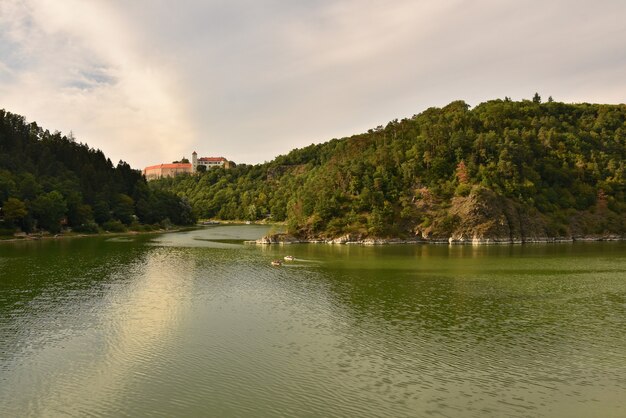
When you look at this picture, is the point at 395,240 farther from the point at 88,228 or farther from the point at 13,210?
the point at 13,210

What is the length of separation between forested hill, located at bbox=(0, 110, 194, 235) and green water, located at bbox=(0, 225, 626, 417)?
6898cm

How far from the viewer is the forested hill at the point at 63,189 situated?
127 metres

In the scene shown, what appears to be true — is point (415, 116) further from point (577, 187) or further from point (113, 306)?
point (113, 306)

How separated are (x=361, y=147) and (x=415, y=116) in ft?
116

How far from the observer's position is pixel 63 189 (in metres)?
143

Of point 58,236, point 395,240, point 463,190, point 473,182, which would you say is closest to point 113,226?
point 58,236

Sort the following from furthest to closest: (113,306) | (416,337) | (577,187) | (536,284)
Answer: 1. (577,187)
2. (536,284)
3. (113,306)
4. (416,337)

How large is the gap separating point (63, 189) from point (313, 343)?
445 feet

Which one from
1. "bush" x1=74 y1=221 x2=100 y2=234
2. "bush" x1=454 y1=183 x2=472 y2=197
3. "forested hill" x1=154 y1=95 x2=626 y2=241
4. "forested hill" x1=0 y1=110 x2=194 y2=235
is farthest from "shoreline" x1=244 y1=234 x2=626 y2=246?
"forested hill" x1=0 y1=110 x2=194 y2=235

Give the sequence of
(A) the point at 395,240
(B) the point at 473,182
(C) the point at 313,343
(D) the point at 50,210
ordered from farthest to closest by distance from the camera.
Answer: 1. (B) the point at 473,182
2. (D) the point at 50,210
3. (A) the point at 395,240
4. (C) the point at 313,343

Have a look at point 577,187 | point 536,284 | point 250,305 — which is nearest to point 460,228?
point 577,187

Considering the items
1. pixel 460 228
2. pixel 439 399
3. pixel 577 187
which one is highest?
pixel 577 187

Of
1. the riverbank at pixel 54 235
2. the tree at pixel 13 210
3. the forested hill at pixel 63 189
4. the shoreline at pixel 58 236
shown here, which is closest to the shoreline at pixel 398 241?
the shoreline at pixel 58 236

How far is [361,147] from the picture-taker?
6845 inches
